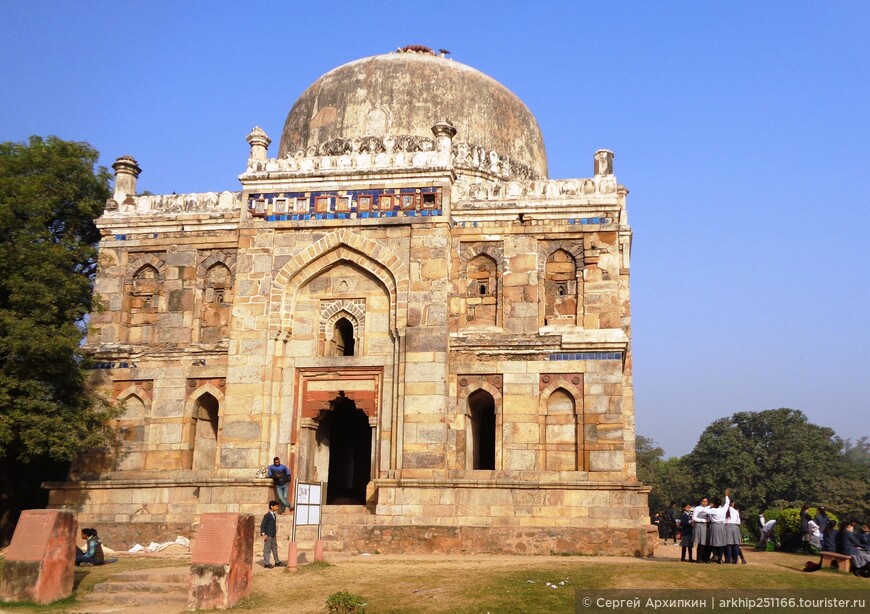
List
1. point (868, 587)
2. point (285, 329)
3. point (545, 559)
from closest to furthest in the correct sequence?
point (868, 587)
point (545, 559)
point (285, 329)

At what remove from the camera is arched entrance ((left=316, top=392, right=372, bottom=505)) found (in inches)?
891

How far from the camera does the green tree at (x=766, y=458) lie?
5066 centimetres

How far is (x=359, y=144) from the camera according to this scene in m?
22.6

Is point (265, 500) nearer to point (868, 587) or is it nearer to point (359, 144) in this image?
point (359, 144)

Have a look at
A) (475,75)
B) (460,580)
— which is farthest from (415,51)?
(460,580)

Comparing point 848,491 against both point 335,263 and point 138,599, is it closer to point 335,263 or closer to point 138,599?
→ point 335,263

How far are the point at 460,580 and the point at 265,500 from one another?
6.55 meters

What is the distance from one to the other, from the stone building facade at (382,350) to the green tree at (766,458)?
32.4m

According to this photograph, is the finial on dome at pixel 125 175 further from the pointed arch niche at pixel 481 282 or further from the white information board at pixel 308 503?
the white information board at pixel 308 503

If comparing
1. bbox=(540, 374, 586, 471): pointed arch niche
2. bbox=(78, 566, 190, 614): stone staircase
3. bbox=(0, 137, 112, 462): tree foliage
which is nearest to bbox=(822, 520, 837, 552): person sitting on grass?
bbox=(540, 374, 586, 471): pointed arch niche

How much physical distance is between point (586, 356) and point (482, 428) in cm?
315

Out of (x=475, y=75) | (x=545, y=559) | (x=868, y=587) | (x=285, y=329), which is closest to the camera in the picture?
(x=868, y=587)

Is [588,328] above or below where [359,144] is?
below

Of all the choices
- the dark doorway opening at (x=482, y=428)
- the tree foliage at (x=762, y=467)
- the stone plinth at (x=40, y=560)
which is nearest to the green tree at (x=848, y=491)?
the tree foliage at (x=762, y=467)
